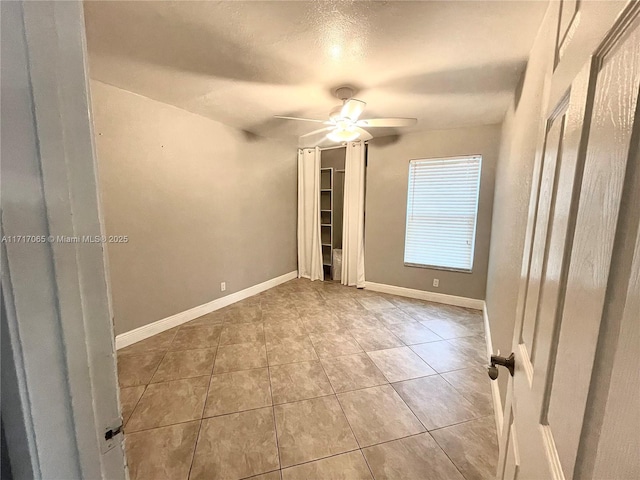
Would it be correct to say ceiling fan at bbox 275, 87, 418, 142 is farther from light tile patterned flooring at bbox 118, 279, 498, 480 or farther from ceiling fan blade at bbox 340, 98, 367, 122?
light tile patterned flooring at bbox 118, 279, 498, 480

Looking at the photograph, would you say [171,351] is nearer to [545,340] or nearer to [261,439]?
[261,439]

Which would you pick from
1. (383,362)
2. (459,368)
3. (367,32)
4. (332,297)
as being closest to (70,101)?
(367,32)

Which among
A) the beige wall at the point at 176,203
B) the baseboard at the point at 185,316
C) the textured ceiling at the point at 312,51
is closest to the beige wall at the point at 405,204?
the textured ceiling at the point at 312,51

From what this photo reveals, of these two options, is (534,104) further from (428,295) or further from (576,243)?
(428,295)

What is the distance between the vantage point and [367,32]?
5.30 feet

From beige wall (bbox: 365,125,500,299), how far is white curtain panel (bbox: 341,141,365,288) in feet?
0.38

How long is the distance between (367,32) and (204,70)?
1293 mm

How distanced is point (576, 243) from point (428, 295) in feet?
12.1

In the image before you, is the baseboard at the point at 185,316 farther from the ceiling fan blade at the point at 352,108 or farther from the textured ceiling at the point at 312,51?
the ceiling fan blade at the point at 352,108

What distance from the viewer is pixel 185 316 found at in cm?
309

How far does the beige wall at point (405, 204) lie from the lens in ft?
11.1

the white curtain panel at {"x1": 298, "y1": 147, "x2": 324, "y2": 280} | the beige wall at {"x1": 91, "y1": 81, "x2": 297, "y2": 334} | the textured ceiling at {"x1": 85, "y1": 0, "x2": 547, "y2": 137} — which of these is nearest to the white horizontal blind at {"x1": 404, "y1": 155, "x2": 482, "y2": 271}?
the textured ceiling at {"x1": 85, "y1": 0, "x2": 547, "y2": 137}

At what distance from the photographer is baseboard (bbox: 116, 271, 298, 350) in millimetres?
2568

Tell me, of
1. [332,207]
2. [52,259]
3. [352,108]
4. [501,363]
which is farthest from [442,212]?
[52,259]
